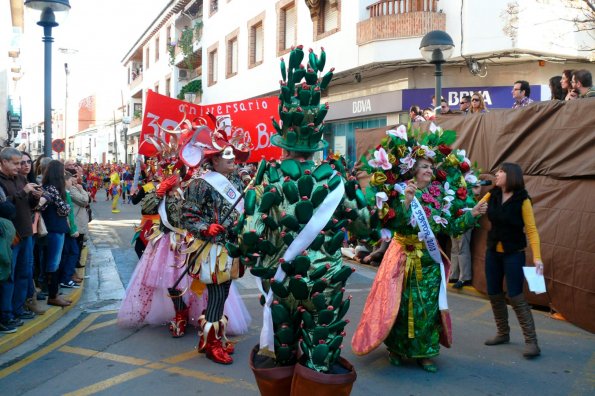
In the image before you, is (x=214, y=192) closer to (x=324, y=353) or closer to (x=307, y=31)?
(x=324, y=353)

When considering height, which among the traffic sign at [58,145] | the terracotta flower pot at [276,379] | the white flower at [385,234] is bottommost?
the terracotta flower pot at [276,379]

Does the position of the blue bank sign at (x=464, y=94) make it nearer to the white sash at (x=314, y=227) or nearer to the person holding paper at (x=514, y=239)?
the person holding paper at (x=514, y=239)

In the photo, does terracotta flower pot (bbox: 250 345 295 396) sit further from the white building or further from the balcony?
the balcony

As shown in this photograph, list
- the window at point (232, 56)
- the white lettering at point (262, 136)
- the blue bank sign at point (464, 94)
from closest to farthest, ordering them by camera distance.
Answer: the white lettering at point (262, 136) → the blue bank sign at point (464, 94) → the window at point (232, 56)

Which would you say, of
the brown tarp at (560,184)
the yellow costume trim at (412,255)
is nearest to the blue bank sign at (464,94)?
the brown tarp at (560,184)

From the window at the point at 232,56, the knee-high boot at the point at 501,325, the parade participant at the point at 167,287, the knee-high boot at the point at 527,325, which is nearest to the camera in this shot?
the knee-high boot at the point at 527,325

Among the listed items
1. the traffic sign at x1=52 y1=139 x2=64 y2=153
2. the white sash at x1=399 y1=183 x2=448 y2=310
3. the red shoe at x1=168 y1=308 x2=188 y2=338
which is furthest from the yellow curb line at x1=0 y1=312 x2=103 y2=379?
the traffic sign at x1=52 y1=139 x2=64 y2=153

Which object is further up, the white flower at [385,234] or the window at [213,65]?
the window at [213,65]

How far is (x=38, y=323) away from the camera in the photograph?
614 centimetres

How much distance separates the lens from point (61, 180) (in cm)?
701

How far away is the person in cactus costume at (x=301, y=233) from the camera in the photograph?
10.1 ft

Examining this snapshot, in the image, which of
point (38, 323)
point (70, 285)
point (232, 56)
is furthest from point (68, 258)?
point (232, 56)

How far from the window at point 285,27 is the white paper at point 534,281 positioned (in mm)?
15915

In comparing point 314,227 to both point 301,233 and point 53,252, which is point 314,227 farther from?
point 53,252
